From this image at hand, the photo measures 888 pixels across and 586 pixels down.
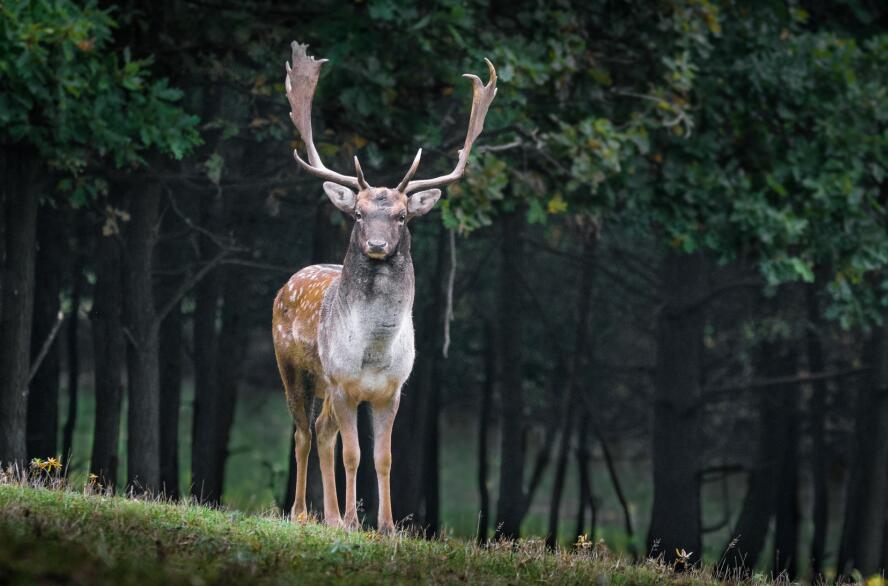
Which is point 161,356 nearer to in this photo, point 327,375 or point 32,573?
point 327,375

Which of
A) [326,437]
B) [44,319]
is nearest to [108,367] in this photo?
[44,319]

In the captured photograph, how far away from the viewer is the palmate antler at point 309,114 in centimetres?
1084

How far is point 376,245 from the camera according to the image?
10.1m

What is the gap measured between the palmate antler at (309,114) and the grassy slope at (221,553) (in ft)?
8.25

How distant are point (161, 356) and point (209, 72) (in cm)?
615

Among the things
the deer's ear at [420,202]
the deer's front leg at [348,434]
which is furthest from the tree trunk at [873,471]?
the deer's front leg at [348,434]

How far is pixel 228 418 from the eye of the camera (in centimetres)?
1969

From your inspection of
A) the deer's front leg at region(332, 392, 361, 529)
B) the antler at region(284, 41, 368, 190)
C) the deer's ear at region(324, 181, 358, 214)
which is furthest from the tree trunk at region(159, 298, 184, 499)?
the deer's ear at region(324, 181, 358, 214)

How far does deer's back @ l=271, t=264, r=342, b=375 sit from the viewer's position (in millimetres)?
11586

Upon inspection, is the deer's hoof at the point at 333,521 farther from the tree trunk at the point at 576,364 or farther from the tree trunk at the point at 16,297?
the tree trunk at the point at 576,364

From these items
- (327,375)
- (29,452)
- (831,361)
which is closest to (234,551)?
(327,375)

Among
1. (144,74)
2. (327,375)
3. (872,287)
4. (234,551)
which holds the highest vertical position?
(144,74)

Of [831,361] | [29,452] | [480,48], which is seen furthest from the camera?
[831,361]

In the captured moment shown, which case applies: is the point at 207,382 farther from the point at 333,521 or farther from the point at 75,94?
the point at 333,521
